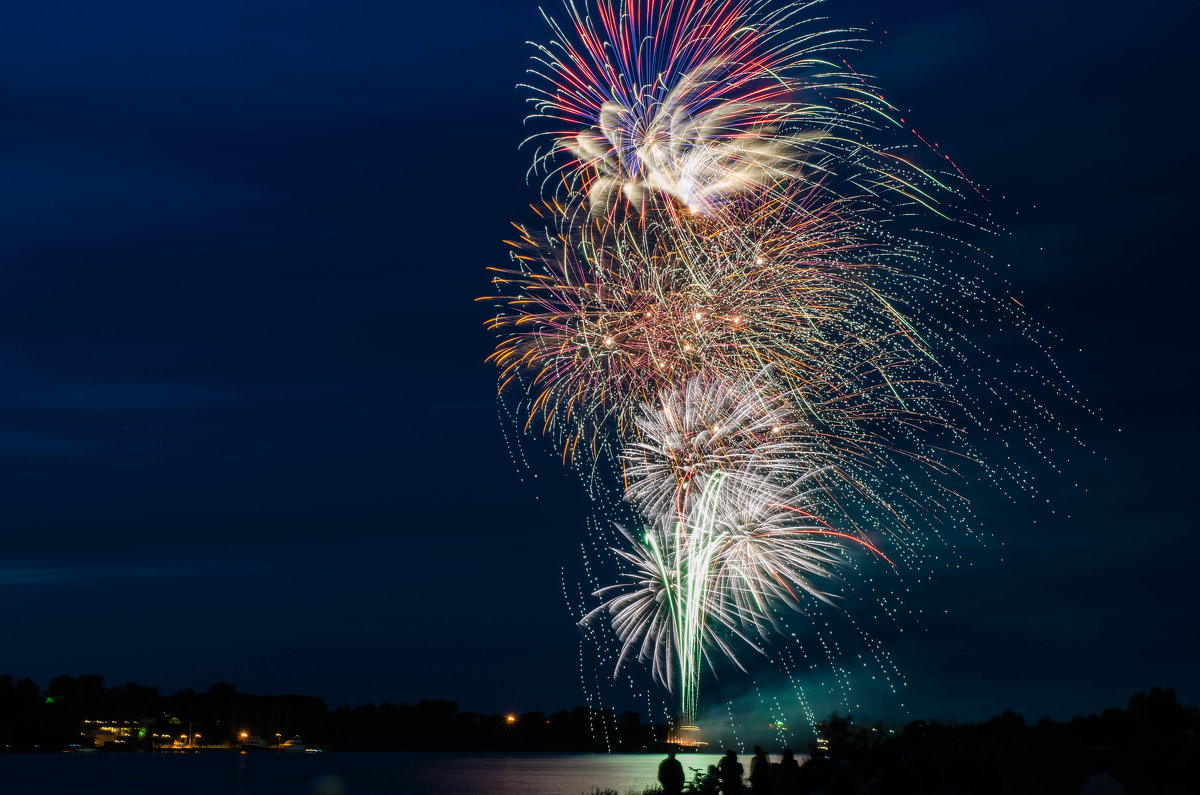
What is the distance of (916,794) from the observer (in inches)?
615

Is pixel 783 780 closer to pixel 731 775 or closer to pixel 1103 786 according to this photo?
pixel 731 775

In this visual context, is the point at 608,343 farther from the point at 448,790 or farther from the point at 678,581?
the point at 448,790

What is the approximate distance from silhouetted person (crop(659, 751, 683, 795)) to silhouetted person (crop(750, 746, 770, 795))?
172cm

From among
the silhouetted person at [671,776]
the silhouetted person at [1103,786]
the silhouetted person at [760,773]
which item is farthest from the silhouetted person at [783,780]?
the silhouetted person at [1103,786]

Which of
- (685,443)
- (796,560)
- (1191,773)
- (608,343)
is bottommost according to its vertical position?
(1191,773)

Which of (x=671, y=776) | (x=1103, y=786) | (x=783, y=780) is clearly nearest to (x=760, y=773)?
(x=671, y=776)

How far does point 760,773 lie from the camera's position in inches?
867

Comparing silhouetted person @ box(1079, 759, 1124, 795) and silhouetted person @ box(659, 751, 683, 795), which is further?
silhouetted person @ box(659, 751, 683, 795)

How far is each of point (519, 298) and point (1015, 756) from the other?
27.4 m

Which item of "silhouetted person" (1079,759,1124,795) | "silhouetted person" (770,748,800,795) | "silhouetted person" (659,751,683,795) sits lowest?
"silhouetted person" (1079,759,1124,795)

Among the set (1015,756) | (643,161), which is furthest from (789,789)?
(1015,756)

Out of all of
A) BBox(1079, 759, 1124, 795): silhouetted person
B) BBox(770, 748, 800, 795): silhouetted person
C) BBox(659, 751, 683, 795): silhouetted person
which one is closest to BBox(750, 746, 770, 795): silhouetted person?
BBox(659, 751, 683, 795): silhouetted person

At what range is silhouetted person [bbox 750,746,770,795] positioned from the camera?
70.6 feet

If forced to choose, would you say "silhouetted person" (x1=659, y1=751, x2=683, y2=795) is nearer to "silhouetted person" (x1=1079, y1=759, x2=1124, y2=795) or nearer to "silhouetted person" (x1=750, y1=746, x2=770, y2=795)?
"silhouetted person" (x1=750, y1=746, x2=770, y2=795)
